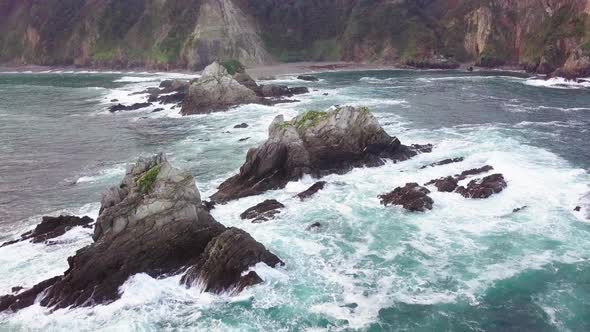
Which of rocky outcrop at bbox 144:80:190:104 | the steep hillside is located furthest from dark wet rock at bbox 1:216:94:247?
the steep hillside

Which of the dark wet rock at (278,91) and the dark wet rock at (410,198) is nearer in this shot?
the dark wet rock at (410,198)

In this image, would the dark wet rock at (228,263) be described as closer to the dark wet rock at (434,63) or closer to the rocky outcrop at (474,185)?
the rocky outcrop at (474,185)

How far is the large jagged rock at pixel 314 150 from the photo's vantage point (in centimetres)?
4006

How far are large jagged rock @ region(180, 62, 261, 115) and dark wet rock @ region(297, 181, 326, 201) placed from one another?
39429 mm

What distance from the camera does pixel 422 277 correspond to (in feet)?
88.0

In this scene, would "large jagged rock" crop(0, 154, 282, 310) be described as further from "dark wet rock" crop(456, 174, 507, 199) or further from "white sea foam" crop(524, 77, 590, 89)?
"white sea foam" crop(524, 77, 590, 89)

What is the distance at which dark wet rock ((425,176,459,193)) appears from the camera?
3709 cm

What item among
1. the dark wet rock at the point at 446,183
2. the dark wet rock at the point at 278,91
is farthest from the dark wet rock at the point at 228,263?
the dark wet rock at the point at 278,91

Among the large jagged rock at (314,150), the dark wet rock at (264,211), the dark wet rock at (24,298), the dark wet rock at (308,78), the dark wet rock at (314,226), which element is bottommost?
the dark wet rock at (24,298)

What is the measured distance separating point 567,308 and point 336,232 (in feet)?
42.6

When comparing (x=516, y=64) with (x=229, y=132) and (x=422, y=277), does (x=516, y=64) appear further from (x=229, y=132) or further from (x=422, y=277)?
(x=422, y=277)

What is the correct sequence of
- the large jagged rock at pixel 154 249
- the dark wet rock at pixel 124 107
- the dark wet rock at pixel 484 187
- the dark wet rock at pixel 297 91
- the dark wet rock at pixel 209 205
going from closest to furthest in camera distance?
1. the large jagged rock at pixel 154 249
2. the dark wet rock at pixel 209 205
3. the dark wet rock at pixel 484 187
4. the dark wet rock at pixel 124 107
5. the dark wet rock at pixel 297 91

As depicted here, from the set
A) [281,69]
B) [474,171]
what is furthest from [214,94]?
[281,69]

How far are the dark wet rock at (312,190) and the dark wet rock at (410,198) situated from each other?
4532 millimetres
